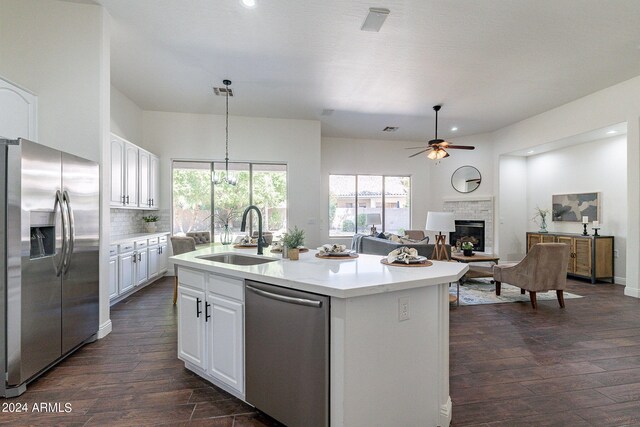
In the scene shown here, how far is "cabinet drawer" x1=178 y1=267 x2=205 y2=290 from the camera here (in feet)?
7.39

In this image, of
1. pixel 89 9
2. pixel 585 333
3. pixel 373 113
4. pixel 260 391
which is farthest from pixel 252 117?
pixel 585 333

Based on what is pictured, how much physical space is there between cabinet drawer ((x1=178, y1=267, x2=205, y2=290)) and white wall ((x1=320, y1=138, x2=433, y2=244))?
18.4 ft

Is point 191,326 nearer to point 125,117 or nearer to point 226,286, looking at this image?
point 226,286

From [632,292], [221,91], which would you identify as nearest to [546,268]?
[632,292]

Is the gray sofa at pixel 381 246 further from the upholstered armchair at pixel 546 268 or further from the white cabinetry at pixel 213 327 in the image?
the white cabinetry at pixel 213 327

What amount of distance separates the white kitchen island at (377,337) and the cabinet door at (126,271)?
2967 millimetres

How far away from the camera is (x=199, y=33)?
341 centimetres

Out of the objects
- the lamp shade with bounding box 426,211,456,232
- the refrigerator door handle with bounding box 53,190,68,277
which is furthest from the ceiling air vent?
the lamp shade with bounding box 426,211,456,232

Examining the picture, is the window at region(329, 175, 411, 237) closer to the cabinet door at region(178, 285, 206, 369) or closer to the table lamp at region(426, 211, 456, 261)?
the table lamp at region(426, 211, 456, 261)

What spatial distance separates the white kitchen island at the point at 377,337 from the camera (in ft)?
5.01

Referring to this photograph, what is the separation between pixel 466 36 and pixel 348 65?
145 cm

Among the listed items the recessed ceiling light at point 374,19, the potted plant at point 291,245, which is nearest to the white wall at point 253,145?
the recessed ceiling light at point 374,19

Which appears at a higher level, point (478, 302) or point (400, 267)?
point (400, 267)

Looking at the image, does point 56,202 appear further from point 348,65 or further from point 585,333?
point 585,333
